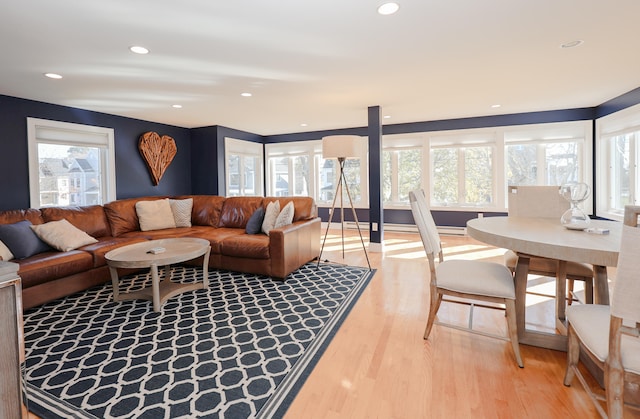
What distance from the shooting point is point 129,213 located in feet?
14.3

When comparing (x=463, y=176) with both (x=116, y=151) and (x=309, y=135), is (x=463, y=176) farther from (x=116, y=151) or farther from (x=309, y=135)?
(x=116, y=151)

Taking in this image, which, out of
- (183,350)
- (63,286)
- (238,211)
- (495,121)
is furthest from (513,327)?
(495,121)

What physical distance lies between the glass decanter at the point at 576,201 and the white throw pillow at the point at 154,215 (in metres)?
4.59

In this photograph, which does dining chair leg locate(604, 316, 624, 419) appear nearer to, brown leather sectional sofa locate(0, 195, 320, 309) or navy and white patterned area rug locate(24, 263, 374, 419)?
navy and white patterned area rug locate(24, 263, 374, 419)

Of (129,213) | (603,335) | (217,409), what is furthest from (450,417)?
(129,213)

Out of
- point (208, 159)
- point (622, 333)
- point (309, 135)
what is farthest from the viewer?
point (309, 135)

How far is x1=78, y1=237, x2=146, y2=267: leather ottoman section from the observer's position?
10.5 feet

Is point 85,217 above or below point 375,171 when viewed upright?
below

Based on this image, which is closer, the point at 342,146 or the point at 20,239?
the point at 20,239

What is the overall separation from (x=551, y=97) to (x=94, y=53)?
5540 mm

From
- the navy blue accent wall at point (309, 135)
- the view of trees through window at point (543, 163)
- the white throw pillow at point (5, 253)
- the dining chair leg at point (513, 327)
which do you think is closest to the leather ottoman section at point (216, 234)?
the white throw pillow at point (5, 253)

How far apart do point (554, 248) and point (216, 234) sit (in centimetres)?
355

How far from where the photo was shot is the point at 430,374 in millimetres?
1779

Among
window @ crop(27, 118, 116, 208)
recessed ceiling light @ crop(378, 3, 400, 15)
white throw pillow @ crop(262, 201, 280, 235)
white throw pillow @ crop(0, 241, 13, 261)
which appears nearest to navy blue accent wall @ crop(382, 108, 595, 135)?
white throw pillow @ crop(262, 201, 280, 235)
